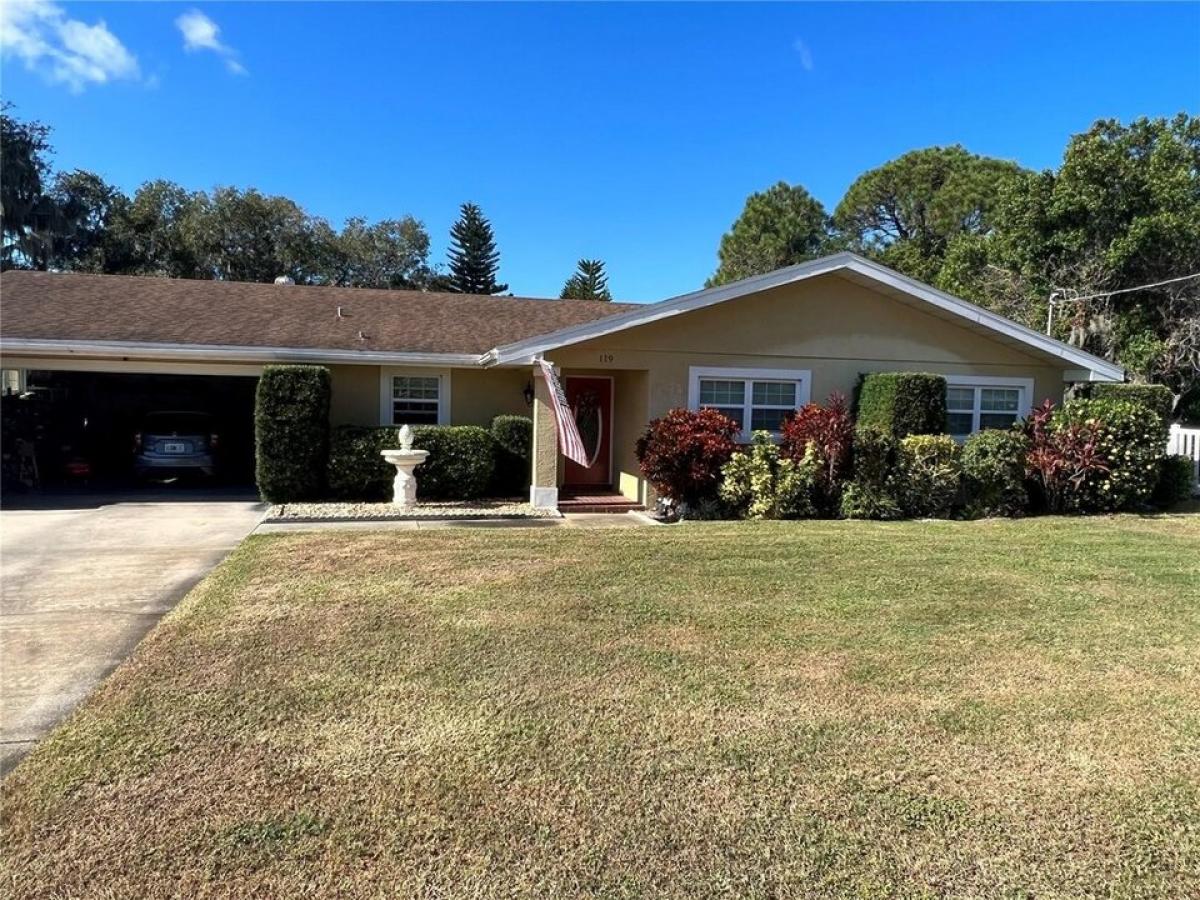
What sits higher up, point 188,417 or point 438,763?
point 188,417

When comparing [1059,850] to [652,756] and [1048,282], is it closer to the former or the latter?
[652,756]

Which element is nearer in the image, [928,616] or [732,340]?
[928,616]

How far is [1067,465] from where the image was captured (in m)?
11.4

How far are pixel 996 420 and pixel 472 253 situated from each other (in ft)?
120

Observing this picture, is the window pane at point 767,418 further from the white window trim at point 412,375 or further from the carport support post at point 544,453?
the white window trim at point 412,375

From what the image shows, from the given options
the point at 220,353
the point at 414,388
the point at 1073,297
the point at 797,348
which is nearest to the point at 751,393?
the point at 797,348

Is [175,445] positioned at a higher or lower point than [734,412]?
lower

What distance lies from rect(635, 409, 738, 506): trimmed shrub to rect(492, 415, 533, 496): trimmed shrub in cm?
243

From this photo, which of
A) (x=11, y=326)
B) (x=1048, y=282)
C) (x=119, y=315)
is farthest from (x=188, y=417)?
(x=1048, y=282)

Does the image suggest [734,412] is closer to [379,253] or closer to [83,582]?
[83,582]

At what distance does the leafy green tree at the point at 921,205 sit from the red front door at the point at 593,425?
23915 millimetres

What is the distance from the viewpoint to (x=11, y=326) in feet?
38.7

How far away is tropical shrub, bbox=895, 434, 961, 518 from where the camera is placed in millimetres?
11180

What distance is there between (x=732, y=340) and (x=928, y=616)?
7183 millimetres
